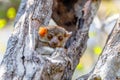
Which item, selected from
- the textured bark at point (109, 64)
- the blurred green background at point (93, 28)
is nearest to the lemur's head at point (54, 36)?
the textured bark at point (109, 64)

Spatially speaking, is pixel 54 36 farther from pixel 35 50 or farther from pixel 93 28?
pixel 93 28

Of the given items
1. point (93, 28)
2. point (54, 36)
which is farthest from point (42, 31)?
point (93, 28)

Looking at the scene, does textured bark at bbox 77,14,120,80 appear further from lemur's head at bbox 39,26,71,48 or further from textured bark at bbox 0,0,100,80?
lemur's head at bbox 39,26,71,48

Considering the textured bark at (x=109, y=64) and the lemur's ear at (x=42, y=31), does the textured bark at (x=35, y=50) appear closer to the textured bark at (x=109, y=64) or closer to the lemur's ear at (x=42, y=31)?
the lemur's ear at (x=42, y=31)

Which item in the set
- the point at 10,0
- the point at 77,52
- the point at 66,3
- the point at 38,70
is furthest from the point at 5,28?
the point at 38,70

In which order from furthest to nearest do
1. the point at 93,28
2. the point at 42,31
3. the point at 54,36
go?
the point at 93,28
the point at 54,36
the point at 42,31

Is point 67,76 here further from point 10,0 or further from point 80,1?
point 10,0

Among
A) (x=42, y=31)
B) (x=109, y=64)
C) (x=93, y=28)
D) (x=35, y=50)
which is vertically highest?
(x=42, y=31)
